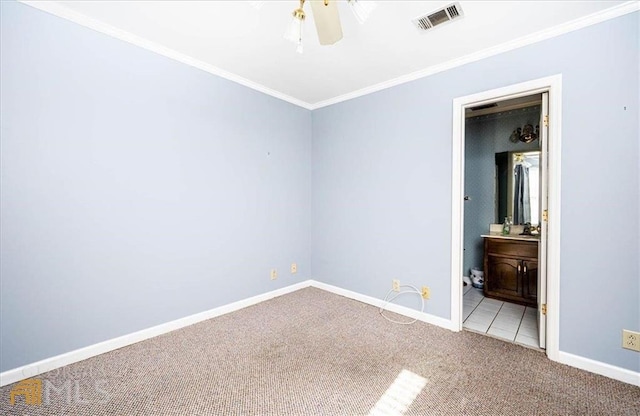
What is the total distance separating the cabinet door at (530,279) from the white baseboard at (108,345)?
10.2ft

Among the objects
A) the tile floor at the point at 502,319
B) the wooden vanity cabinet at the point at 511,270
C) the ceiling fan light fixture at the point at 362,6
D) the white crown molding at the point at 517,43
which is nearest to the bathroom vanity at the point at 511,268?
the wooden vanity cabinet at the point at 511,270

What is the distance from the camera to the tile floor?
2.48 m

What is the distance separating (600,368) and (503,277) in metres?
1.50

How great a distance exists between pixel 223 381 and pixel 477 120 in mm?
4397

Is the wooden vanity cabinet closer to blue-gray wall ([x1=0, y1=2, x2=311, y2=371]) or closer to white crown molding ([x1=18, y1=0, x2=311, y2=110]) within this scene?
blue-gray wall ([x1=0, y1=2, x2=311, y2=371])

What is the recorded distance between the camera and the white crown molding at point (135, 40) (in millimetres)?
1902

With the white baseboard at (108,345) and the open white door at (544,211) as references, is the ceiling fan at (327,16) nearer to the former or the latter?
the open white door at (544,211)

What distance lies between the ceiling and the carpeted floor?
2492 mm

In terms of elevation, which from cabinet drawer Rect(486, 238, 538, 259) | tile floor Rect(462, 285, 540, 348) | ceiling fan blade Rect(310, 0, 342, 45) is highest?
ceiling fan blade Rect(310, 0, 342, 45)

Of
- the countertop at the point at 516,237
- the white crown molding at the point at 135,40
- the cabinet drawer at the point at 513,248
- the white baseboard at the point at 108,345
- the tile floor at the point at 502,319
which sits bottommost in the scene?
the tile floor at the point at 502,319

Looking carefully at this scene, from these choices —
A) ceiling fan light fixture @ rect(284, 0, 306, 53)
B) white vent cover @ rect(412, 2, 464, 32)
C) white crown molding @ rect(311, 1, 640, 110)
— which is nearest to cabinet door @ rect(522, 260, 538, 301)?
white crown molding @ rect(311, 1, 640, 110)

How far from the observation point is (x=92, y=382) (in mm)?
1819

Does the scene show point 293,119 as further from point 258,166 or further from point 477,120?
point 477,120

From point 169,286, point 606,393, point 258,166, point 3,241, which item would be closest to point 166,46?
point 258,166
